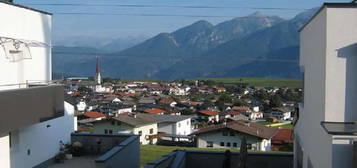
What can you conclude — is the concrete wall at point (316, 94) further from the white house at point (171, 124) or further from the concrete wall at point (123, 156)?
the white house at point (171, 124)

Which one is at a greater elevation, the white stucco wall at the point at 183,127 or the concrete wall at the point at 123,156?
the concrete wall at the point at 123,156

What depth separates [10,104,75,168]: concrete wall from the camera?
495 inches

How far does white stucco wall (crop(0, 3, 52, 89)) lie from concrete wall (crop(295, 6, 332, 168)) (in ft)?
23.4

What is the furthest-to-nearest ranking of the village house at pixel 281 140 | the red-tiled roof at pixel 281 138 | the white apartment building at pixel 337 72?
the red-tiled roof at pixel 281 138
the village house at pixel 281 140
the white apartment building at pixel 337 72

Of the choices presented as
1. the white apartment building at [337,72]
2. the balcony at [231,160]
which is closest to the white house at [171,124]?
the balcony at [231,160]

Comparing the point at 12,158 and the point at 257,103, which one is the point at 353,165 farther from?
the point at 257,103

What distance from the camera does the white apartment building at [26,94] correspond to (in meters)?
11.4

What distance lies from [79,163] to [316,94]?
7.79m

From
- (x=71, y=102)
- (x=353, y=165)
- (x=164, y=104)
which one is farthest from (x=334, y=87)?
(x=164, y=104)

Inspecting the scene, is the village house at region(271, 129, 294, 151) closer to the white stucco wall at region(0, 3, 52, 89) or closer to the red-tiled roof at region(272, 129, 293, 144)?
the red-tiled roof at region(272, 129, 293, 144)

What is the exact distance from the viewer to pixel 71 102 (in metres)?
16.9

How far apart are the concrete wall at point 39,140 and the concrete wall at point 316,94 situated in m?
6.87

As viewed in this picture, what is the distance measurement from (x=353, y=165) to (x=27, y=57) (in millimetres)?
9694

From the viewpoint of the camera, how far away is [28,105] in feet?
38.7
